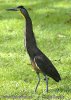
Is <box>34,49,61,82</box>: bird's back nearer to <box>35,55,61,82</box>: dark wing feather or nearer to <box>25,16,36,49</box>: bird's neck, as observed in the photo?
<box>35,55,61,82</box>: dark wing feather

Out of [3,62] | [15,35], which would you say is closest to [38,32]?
[15,35]

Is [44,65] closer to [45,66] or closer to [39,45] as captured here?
[45,66]

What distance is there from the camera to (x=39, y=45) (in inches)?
990

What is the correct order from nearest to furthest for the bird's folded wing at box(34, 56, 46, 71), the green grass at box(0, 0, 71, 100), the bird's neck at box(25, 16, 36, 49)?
the bird's neck at box(25, 16, 36, 49) < the bird's folded wing at box(34, 56, 46, 71) < the green grass at box(0, 0, 71, 100)

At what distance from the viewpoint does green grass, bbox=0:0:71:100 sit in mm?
15164

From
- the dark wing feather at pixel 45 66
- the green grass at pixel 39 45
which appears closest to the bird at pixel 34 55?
the dark wing feather at pixel 45 66

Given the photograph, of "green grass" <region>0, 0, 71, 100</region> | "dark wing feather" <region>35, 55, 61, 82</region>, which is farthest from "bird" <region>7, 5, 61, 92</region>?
"green grass" <region>0, 0, 71, 100</region>

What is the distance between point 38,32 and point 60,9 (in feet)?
23.2

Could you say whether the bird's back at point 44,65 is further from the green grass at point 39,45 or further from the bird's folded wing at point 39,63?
the green grass at point 39,45

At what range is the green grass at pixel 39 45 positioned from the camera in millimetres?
15164

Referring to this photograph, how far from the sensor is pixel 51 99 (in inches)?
547

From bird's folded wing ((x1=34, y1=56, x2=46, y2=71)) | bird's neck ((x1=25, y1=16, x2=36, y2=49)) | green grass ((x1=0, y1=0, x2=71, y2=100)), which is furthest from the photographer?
green grass ((x1=0, y1=0, x2=71, y2=100))

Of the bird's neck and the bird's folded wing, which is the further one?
the bird's folded wing

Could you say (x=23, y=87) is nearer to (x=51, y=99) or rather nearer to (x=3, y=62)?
(x=51, y=99)
